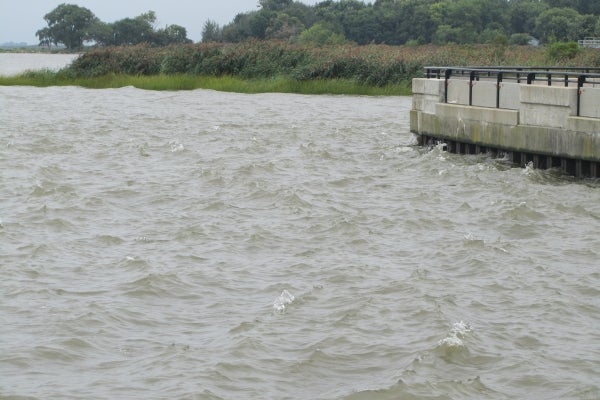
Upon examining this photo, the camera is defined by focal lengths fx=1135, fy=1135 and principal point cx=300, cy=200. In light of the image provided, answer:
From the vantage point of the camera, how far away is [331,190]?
72.7 ft

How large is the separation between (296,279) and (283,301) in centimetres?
124

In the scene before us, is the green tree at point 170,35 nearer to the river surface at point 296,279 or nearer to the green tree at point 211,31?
the green tree at point 211,31

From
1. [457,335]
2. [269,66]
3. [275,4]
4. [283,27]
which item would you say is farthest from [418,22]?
[457,335]

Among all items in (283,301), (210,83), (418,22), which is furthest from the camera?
(418,22)

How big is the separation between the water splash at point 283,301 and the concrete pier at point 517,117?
10.3 m

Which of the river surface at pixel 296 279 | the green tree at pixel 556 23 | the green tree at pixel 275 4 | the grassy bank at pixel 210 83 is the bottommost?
the river surface at pixel 296 279

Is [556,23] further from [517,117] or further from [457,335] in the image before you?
[457,335]

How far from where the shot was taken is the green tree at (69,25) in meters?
190

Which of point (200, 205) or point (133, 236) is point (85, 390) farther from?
point (200, 205)

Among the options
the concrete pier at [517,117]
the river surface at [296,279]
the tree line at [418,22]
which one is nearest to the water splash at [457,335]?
the river surface at [296,279]

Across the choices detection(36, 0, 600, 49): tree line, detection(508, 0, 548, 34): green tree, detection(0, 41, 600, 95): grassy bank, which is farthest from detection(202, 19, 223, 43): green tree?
detection(0, 41, 600, 95): grassy bank

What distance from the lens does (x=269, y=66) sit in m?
57.3

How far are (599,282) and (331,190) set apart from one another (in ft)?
29.3

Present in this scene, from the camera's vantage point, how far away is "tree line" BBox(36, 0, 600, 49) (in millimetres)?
144500
